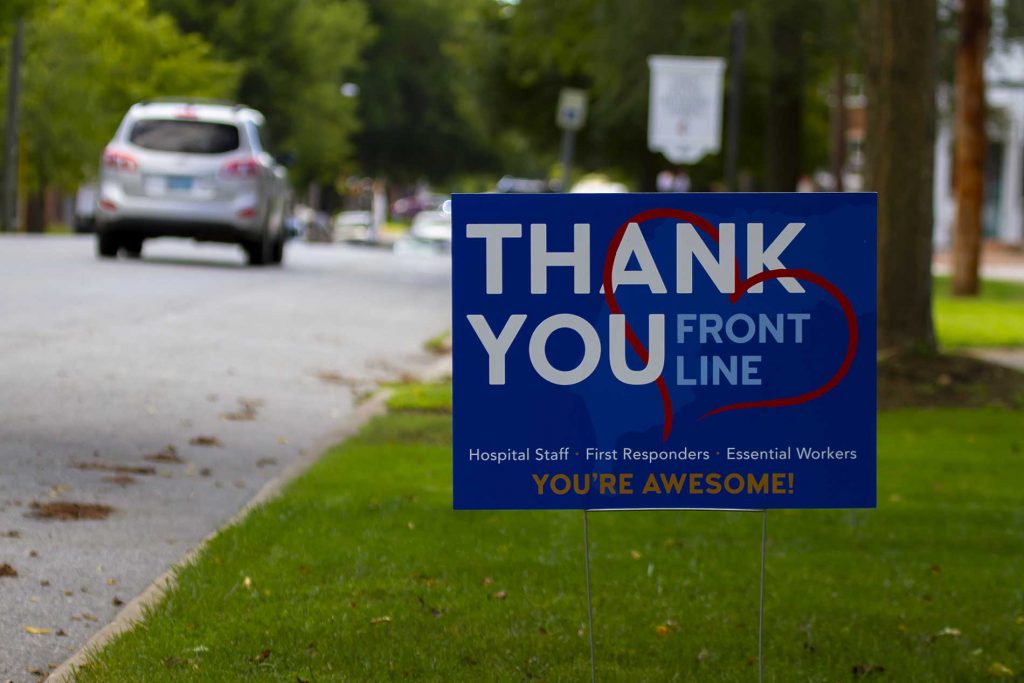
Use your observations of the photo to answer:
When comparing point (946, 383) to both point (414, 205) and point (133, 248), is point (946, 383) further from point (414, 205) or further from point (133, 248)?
point (414, 205)

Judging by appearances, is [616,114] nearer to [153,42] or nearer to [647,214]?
[153,42]

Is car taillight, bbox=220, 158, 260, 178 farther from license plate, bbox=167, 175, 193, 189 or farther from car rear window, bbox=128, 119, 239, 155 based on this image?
license plate, bbox=167, 175, 193, 189

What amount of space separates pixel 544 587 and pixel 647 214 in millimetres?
2169

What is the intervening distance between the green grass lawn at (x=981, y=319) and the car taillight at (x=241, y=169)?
Result: 26.1ft

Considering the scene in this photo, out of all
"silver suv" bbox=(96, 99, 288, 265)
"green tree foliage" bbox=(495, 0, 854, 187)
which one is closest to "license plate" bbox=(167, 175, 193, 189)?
"silver suv" bbox=(96, 99, 288, 265)

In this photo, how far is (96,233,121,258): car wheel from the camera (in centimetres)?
2145

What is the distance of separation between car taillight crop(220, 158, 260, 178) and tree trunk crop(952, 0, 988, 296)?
11.2 meters

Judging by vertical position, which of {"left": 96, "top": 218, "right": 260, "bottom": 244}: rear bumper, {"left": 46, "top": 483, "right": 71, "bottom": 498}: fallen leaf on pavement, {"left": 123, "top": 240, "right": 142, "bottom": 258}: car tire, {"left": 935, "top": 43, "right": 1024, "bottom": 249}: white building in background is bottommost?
{"left": 935, "top": 43, "right": 1024, "bottom": 249}: white building in background

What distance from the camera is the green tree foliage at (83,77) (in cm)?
4472

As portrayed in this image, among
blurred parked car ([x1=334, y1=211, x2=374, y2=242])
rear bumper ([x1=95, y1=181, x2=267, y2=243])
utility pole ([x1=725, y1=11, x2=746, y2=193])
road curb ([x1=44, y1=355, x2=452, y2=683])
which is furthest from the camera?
blurred parked car ([x1=334, y1=211, x2=374, y2=242])

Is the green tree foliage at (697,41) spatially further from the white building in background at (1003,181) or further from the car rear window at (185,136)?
the white building in background at (1003,181)

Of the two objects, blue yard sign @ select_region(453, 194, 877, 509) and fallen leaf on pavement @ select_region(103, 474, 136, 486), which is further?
fallen leaf on pavement @ select_region(103, 474, 136, 486)

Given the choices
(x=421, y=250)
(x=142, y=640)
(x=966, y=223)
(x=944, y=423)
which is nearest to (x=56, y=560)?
(x=142, y=640)

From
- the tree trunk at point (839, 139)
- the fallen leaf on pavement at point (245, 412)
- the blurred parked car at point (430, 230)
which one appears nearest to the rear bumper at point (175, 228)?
the fallen leaf on pavement at point (245, 412)
